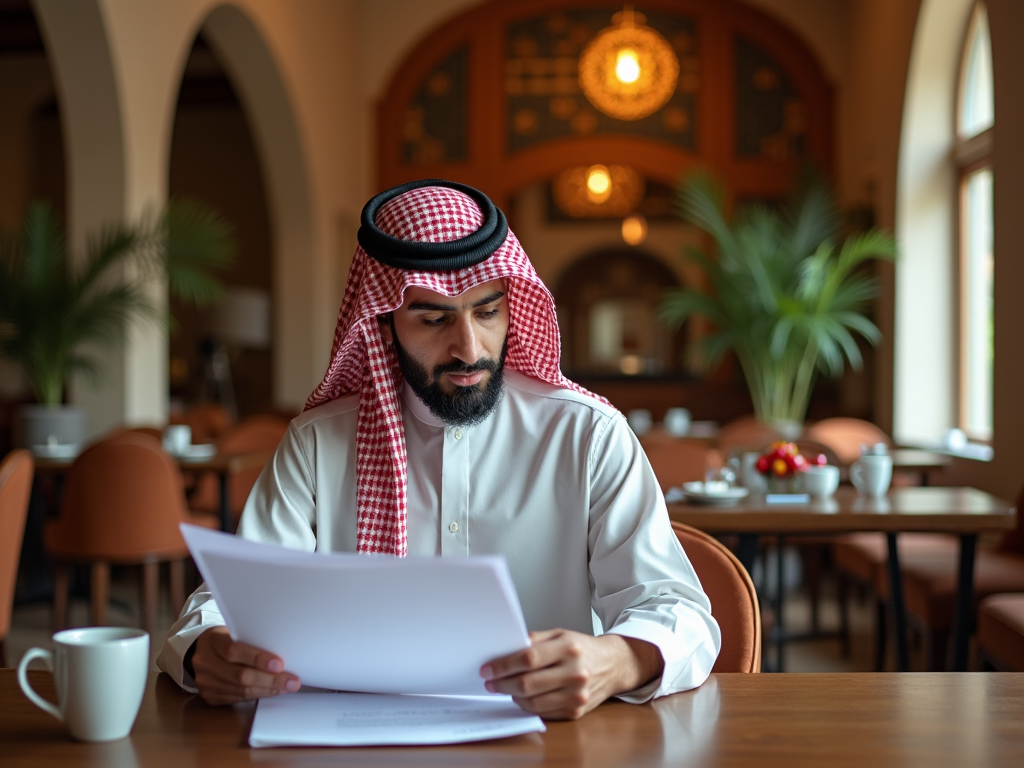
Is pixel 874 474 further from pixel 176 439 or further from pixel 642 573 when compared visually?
pixel 176 439

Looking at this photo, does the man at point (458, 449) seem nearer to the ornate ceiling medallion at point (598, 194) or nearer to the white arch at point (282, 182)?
the white arch at point (282, 182)

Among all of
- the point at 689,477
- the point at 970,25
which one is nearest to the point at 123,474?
the point at 689,477

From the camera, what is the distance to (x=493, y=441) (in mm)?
1538

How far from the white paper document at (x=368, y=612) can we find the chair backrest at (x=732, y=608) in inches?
18.4

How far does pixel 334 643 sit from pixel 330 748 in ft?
0.33

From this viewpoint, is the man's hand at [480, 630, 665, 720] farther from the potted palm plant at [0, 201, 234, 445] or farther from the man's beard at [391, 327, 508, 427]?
the potted palm plant at [0, 201, 234, 445]

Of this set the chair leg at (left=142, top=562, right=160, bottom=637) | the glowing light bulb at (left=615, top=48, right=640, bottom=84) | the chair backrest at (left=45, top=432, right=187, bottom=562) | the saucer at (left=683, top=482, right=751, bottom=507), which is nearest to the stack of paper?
the saucer at (left=683, top=482, right=751, bottom=507)

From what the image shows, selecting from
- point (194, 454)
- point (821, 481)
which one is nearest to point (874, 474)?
point (821, 481)

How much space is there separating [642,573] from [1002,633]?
1776 millimetres

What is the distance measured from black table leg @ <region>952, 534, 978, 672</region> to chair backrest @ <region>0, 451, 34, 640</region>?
247cm

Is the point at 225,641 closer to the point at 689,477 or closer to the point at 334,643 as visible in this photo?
the point at 334,643

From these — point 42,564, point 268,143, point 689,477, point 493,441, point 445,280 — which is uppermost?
point 268,143

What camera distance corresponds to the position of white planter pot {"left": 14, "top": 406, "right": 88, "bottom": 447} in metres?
4.64

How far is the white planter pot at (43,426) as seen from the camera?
4641 millimetres
